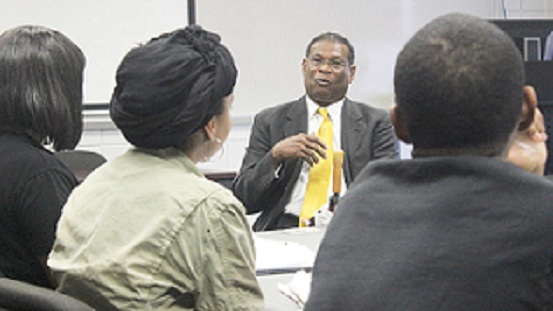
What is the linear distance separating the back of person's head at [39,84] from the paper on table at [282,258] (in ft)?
1.96

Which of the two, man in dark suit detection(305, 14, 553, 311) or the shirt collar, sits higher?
man in dark suit detection(305, 14, 553, 311)

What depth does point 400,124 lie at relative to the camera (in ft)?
3.73

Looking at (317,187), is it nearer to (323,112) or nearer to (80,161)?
(323,112)

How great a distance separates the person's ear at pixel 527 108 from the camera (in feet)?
3.61

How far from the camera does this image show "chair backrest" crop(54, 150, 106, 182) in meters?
2.49

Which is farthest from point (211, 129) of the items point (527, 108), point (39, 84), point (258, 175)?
point (258, 175)

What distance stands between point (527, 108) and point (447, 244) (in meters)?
0.24

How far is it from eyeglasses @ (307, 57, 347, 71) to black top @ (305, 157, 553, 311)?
7.82 ft

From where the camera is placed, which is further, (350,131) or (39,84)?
(350,131)

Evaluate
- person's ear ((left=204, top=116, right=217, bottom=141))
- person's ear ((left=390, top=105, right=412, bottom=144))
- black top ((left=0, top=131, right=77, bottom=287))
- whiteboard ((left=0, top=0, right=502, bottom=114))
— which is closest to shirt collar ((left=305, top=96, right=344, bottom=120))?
whiteboard ((left=0, top=0, right=502, bottom=114))

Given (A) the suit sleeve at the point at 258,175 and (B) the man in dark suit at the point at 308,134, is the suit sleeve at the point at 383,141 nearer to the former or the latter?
(B) the man in dark suit at the point at 308,134

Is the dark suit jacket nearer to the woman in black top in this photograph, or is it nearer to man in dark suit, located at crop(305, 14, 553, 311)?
the woman in black top

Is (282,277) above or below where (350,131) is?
below

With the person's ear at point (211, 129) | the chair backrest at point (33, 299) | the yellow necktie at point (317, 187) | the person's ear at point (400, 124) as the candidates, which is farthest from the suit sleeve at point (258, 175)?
the person's ear at point (400, 124)
